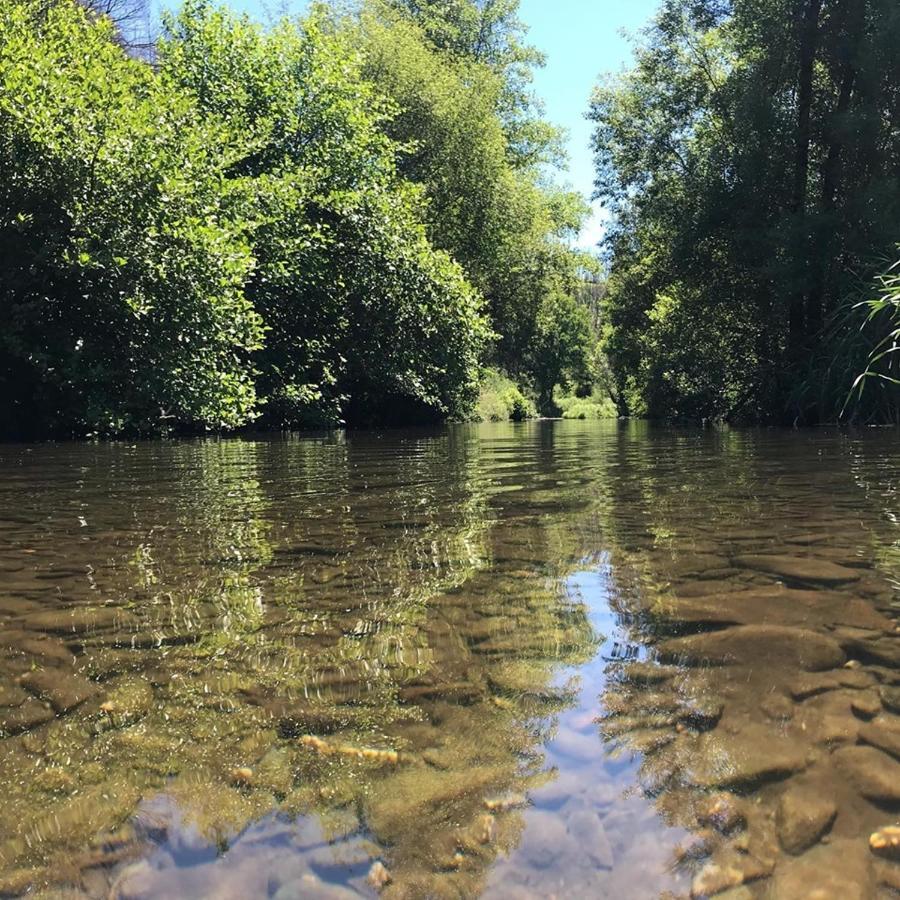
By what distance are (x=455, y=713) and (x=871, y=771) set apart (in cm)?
79

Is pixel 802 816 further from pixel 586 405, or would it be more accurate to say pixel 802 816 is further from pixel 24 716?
pixel 586 405

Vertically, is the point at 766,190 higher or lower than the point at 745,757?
higher

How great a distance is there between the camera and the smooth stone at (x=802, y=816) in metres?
1.20

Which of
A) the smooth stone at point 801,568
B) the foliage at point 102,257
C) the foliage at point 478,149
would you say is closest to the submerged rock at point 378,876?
the smooth stone at point 801,568

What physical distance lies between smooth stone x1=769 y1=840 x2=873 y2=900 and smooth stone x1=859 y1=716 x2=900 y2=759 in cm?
33

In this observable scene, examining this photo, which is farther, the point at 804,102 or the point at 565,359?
the point at 565,359

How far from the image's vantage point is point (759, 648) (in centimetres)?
202

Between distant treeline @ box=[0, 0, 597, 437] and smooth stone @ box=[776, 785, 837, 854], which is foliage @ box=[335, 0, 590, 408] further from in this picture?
smooth stone @ box=[776, 785, 837, 854]

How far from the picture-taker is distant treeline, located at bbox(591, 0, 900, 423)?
16.8m

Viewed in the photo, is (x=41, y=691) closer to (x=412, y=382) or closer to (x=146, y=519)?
(x=146, y=519)

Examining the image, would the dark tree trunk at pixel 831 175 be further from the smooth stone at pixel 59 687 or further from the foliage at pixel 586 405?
the foliage at pixel 586 405

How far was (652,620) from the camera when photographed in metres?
2.33

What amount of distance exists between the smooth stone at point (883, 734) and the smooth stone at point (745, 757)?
0.45 ft

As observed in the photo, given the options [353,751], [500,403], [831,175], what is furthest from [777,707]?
[500,403]
